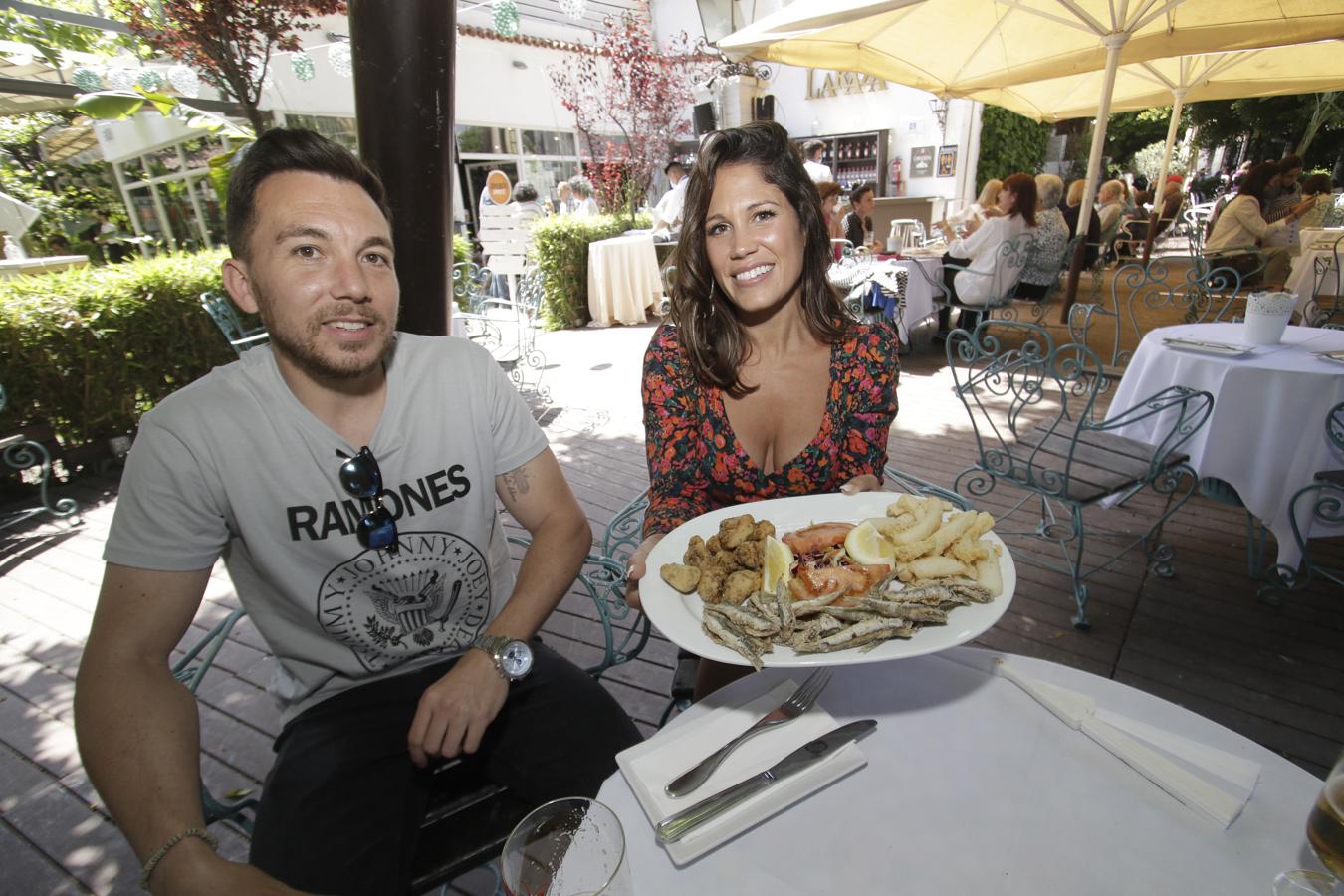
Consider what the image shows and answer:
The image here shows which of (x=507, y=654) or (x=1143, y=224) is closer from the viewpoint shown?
(x=507, y=654)

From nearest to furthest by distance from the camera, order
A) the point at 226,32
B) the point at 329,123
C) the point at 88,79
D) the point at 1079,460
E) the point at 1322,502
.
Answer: the point at 1322,502 → the point at 1079,460 → the point at 226,32 → the point at 88,79 → the point at 329,123

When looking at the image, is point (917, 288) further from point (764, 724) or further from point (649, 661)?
point (764, 724)

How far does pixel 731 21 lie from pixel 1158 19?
182 inches

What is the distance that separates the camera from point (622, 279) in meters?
9.47

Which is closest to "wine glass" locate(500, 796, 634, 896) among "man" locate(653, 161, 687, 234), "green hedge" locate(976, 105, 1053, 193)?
"man" locate(653, 161, 687, 234)

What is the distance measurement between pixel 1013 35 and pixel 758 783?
29.9 feet

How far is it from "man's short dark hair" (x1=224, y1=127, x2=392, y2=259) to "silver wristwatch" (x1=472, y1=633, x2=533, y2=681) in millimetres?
1023

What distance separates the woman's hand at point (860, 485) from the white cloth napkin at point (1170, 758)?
2.06 feet

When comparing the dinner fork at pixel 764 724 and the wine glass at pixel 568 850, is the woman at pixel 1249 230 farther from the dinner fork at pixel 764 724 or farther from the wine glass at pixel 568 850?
the wine glass at pixel 568 850

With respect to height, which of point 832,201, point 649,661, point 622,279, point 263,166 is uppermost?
point 832,201

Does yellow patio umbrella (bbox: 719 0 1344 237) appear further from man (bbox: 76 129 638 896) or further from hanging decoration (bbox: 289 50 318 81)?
hanging decoration (bbox: 289 50 318 81)

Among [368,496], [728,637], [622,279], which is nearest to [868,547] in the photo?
[728,637]

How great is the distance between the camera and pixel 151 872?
1.01 meters

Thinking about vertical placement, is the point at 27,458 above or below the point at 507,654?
below
